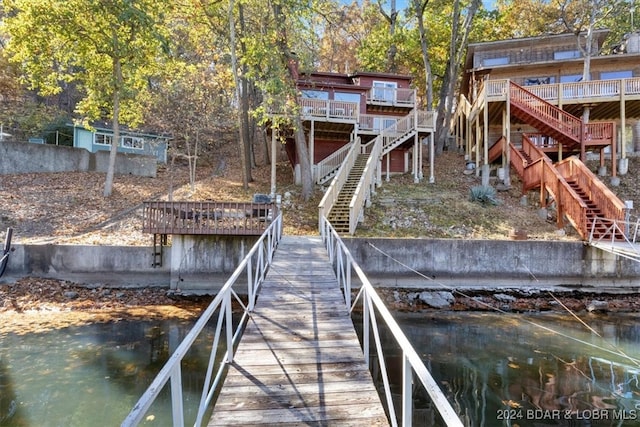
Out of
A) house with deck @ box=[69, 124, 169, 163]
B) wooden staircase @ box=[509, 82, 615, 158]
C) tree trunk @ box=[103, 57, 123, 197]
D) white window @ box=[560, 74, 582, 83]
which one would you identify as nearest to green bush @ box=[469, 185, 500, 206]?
wooden staircase @ box=[509, 82, 615, 158]

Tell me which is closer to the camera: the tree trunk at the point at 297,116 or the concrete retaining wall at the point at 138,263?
the concrete retaining wall at the point at 138,263

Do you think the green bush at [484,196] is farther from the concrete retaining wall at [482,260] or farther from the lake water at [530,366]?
the lake water at [530,366]

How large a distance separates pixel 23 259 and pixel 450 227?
49.1ft

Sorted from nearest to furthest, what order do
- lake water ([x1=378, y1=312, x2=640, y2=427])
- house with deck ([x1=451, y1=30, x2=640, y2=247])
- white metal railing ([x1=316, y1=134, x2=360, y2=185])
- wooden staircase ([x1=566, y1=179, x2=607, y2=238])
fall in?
lake water ([x1=378, y1=312, x2=640, y2=427]), wooden staircase ([x1=566, y1=179, x2=607, y2=238]), house with deck ([x1=451, y1=30, x2=640, y2=247]), white metal railing ([x1=316, y1=134, x2=360, y2=185])

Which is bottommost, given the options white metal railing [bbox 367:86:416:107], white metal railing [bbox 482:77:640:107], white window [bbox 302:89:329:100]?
white metal railing [bbox 482:77:640:107]

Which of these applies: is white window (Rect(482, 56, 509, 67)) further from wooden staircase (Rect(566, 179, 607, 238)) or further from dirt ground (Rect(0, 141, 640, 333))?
wooden staircase (Rect(566, 179, 607, 238))

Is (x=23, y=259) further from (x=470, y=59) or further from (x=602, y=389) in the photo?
(x=470, y=59)

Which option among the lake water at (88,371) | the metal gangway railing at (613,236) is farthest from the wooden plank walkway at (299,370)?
the metal gangway railing at (613,236)

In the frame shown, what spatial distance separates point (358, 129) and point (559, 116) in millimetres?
10063

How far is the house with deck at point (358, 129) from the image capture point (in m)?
17.5

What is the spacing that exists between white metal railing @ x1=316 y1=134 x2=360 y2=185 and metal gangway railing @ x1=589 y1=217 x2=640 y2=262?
11.2m

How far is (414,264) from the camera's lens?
38.4 feet

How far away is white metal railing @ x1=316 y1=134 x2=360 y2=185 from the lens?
1944cm

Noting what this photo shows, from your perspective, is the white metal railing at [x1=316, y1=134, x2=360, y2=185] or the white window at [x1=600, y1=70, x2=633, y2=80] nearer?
the white metal railing at [x1=316, y1=134, x2=360, y2=185]
